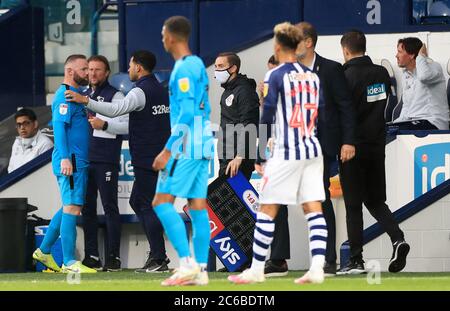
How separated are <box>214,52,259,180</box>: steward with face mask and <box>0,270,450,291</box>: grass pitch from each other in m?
1.16

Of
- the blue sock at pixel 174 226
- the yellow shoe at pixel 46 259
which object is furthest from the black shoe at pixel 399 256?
the yellow shoe at pixel 46 259

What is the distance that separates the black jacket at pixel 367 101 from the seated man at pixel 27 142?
4.62 meters

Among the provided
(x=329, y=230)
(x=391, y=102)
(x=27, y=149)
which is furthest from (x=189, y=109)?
(x=27, y=149)

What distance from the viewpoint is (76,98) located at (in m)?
13.1

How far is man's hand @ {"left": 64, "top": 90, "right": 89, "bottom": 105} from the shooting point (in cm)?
1312

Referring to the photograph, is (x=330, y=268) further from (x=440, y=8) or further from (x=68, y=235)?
(x=440, y=8)

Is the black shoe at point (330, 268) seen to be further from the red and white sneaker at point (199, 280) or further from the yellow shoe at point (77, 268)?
the yellow shoe at point (77, 268)

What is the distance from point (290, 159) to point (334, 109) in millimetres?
1618

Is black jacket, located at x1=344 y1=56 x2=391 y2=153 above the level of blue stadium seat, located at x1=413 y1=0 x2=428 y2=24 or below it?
below

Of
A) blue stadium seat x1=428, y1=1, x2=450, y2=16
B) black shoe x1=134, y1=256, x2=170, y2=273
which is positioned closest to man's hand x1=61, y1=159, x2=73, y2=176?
black shoe x1=134, y1=256, x2=170, y2=273

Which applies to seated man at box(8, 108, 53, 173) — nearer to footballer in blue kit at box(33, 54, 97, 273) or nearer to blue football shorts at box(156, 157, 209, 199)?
footballer in blue kit at box(33, 54, 97, 273)

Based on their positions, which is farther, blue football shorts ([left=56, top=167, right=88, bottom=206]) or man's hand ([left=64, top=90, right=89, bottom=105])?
blue football shorts ([left=56, top=167, right=88, bottom=206])

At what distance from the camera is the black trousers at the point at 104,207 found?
14.0 meters
